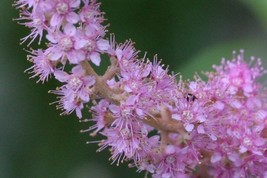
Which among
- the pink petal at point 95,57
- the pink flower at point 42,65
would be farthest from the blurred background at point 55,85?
the pink petal at point 95,57

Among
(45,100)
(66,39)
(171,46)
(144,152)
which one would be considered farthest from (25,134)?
(66,39)

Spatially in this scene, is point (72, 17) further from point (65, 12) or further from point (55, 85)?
point (55, 85)

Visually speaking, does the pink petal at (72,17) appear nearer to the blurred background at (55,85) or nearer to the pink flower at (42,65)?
the pink flower at (42,65)

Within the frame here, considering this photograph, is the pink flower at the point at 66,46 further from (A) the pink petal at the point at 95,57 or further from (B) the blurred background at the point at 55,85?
(B) the blurred background at the point at 55,85

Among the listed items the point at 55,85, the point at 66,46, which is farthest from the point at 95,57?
the point at 55,85

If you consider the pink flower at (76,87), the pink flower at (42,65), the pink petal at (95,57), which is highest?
the pink petal at (95,57)

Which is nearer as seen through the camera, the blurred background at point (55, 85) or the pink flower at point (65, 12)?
the pink flower at point (65, 12)

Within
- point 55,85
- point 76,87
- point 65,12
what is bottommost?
point 76,87

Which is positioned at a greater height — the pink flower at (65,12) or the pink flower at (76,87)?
the pink flower at (65,12)

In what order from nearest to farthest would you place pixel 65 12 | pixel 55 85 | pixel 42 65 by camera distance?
1. pixel 65 12
2. pixel 42 65
3. pixel 55 85
